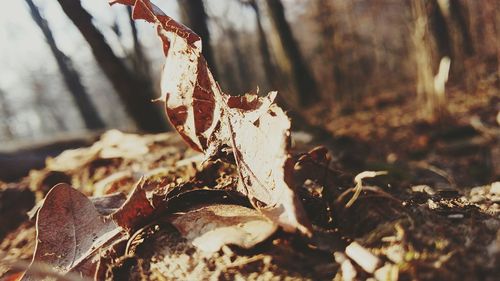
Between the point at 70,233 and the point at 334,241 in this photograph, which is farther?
the point at 70,233

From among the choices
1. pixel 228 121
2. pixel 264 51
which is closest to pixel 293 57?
pixel 264 51

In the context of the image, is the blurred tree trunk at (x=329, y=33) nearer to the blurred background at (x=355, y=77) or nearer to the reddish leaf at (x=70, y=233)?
the blurred background at (x=355, y=77)

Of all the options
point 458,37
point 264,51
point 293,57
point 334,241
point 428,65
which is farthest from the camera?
point 264,51

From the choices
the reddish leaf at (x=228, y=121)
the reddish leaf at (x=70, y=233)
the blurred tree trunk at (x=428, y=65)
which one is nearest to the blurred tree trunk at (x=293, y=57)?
the blurred tree trunk at (x=428, y=65)

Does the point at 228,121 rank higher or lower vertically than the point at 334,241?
higher

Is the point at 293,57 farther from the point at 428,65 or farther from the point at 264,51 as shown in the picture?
the point at 428,65

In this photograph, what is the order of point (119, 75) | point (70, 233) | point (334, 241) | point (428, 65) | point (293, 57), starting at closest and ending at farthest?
1. point (334, 241)
2. point (70, 233)
3. point (119, 75)
4. point (428, 65)
5. point (293, 57)

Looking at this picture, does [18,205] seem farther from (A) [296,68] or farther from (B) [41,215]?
(A) [296,68]

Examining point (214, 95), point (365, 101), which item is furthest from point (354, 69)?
point (214, 95)

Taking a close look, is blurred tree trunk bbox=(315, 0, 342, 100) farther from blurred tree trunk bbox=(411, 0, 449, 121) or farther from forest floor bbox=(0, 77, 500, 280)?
forest floor bbox=(0, 77, 500, 280)
